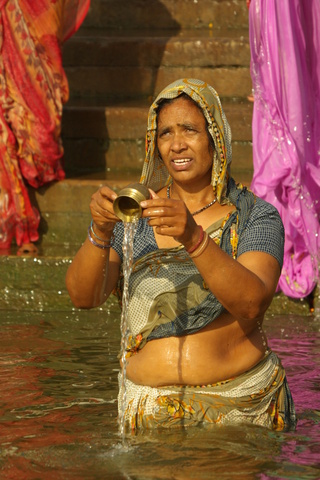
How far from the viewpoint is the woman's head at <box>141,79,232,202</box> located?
15.2ft

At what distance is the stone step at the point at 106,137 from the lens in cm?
961

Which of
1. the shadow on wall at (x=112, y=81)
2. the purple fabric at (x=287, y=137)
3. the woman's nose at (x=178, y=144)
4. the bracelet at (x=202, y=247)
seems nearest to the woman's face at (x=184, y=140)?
the woman's nose at (x=178, y=144)

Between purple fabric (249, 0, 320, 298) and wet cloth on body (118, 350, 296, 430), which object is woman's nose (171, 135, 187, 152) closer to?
wet cloth on body (118, 350, 296, 430)

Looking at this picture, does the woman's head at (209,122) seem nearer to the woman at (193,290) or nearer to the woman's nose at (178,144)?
the woman at (193,290)

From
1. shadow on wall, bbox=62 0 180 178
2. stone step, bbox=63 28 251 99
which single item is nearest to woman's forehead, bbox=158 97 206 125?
shadow on wall, bbox=62 0 180 178

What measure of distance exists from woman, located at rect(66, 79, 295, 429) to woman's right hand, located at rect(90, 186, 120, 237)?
0.8 inches

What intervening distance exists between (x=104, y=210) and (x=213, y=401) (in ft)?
2.95

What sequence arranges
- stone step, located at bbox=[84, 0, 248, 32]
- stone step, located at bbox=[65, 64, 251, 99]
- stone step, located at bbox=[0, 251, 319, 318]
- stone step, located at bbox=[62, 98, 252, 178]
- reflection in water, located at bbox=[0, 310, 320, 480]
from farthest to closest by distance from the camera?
stone step, located at bbox=[84, 0, 248, 32]
stone step, located at bbox=[65, 64, 251, 99]
stone step, located at bbox=[62, 98, 252, 178]
stone step, located at bbox=[0, 251, 319, 318]
reflection in water, located at bbox=[0, 310, 320, 480]

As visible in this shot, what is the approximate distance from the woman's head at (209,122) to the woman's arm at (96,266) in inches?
17.4

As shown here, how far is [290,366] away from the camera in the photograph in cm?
653

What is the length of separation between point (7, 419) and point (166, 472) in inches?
50.2

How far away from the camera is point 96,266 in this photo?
15.3ft

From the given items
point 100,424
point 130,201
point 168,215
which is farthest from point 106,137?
point 168,215

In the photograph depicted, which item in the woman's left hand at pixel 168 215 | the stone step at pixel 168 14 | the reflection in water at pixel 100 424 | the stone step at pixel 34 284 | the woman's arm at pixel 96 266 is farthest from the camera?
the stone step at pixel 168 14
